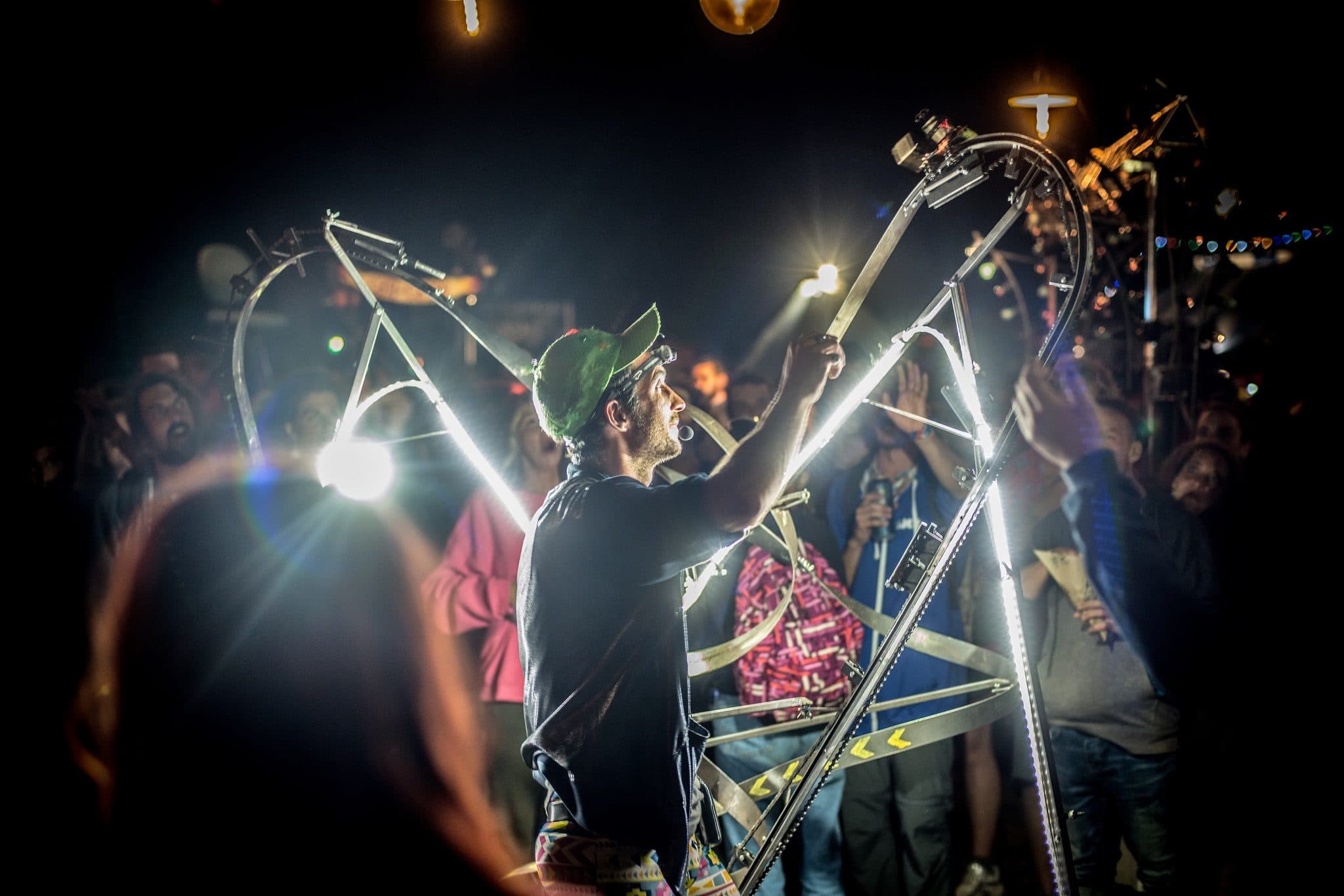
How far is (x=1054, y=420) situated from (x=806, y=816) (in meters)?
3.08

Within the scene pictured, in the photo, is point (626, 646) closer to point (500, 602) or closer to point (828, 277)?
point (500, 602)

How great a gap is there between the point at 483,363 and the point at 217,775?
8.96m

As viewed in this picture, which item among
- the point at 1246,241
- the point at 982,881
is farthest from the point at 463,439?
the point at 1246,241

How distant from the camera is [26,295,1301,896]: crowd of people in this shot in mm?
2137

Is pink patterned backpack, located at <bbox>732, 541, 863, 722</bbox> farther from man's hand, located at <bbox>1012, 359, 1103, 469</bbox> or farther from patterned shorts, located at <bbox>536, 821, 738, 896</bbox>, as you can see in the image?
man's hand, located at <bbox>1012, 359, 1103, 469</bbox>

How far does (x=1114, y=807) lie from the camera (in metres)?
4.03

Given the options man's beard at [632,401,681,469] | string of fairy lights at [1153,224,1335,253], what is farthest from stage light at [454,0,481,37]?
string of fairy lights at [1153,224,1335,253]

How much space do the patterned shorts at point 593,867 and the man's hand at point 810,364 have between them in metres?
1.29

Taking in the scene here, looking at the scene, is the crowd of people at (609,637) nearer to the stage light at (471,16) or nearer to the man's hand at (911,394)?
the man's hand at (911,394)

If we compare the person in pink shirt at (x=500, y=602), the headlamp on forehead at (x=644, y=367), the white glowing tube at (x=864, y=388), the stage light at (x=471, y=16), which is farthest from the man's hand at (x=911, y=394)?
the stage light at (x=471, y=16)

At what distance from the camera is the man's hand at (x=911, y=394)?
16.9 feet

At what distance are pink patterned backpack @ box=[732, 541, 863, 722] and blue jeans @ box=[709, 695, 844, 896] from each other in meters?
0.17

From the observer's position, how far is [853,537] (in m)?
4.98

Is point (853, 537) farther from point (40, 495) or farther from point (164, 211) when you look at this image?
point (164, 211)
